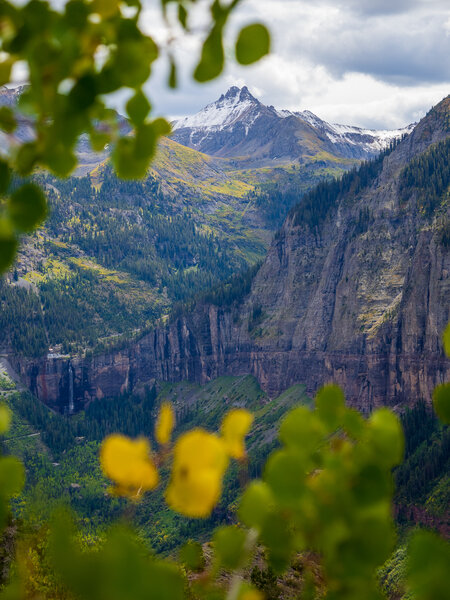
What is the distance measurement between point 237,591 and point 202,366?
154019mm

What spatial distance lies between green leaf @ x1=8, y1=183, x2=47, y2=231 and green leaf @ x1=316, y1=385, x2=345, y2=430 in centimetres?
136

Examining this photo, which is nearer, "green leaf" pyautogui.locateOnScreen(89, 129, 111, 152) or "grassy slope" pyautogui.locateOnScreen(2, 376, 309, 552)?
"green leaf" pyautogui.locateOnScreen(89, 129, 111, 152)

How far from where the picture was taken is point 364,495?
2508 mm

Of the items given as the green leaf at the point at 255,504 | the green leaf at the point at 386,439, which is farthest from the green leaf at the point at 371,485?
the green leaf at the point at 255,504

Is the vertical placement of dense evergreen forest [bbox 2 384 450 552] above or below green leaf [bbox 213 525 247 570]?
below

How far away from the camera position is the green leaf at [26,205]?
7.60ft

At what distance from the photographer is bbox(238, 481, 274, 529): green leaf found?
259 cm

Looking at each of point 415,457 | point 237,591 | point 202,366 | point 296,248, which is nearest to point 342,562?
point 237,591

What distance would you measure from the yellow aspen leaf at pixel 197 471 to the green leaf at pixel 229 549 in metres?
0.48

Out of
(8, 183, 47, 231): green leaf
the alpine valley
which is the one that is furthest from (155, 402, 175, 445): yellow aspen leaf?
the alpine valley

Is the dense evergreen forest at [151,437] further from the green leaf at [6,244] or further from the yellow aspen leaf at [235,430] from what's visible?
the green leaf at [6,244]

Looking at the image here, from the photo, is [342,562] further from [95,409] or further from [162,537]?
[95,409]

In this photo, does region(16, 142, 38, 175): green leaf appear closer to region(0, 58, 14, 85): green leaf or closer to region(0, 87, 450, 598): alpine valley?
region(0, 58, 14, 85): green leaf

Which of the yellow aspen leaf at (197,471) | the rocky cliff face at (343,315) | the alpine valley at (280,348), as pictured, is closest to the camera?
the yellow aspen leaf at (197,471)
